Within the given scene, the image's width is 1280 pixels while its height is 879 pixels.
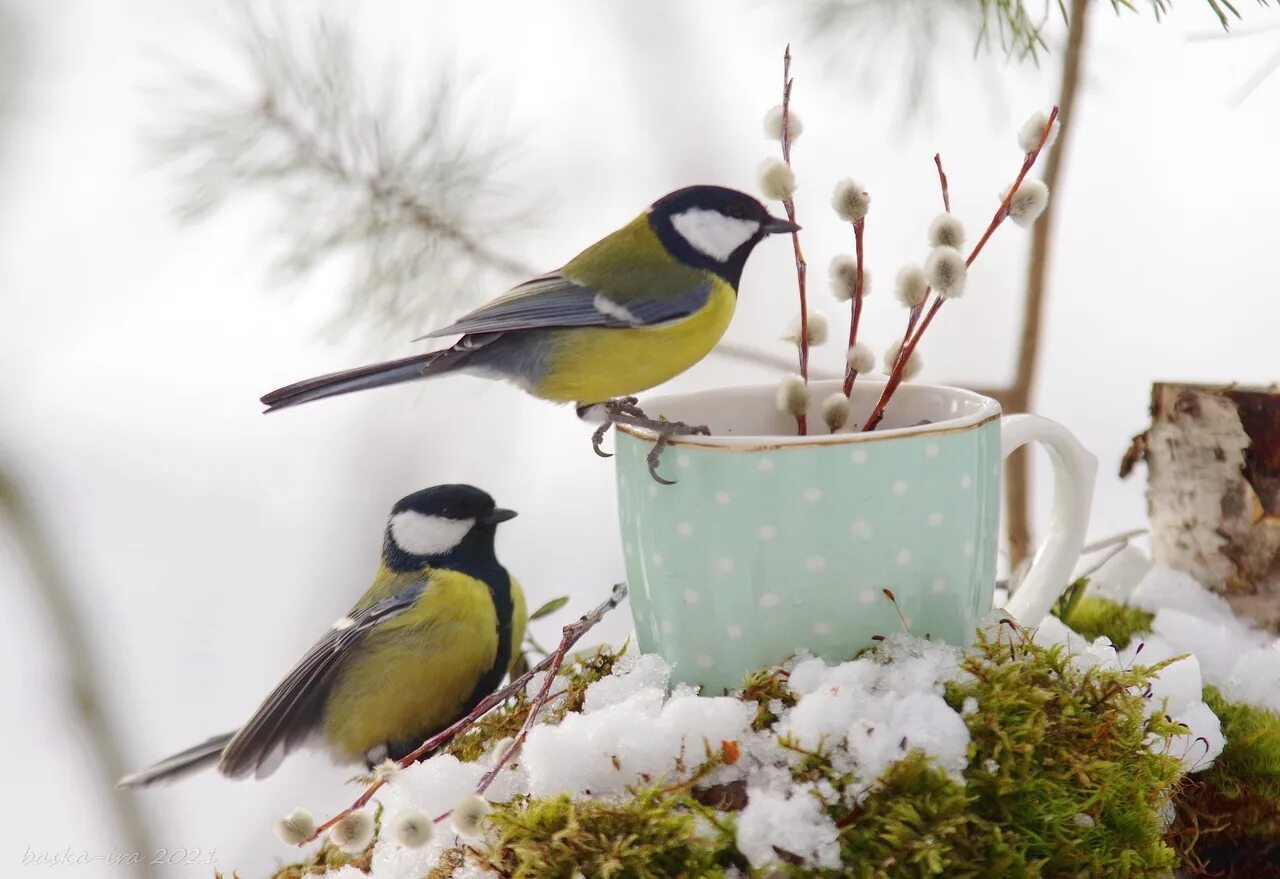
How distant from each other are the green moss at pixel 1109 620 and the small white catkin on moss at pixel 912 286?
319 millimetres

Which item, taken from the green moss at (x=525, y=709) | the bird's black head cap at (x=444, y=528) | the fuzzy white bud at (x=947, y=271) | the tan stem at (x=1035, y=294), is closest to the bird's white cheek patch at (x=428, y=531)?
the bird's black head cap at (x=444, y=528)

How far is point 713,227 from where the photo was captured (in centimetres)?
59

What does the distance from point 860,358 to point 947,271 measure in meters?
0.10

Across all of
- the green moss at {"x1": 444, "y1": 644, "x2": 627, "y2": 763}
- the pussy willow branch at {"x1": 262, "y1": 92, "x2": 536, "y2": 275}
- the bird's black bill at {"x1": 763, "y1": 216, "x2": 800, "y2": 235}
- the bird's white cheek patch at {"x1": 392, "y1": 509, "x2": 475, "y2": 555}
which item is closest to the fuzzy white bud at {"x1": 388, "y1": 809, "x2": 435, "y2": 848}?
the green moss at {"x1": 444, "y1": 644, "x2": 627, "y2": 763}

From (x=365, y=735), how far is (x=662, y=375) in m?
0.27

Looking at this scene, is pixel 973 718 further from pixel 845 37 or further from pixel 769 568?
pixel 845 37

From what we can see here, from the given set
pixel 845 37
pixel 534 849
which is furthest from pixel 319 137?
pixel 534 849

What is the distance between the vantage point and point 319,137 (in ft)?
2.97

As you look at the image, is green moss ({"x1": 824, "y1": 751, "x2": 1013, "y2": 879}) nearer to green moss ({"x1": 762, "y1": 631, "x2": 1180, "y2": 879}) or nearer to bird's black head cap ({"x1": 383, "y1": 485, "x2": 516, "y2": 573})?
green moss ({"x1": 762, "y1": 631, "x2": 1180, "y2": 879})

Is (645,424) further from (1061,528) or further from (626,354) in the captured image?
(1061,528)

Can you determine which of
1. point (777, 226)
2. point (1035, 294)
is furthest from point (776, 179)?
point (1035, 294)

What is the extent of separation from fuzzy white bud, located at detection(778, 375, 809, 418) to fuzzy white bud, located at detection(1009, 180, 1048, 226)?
14 cm

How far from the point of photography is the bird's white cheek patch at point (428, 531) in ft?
2.23

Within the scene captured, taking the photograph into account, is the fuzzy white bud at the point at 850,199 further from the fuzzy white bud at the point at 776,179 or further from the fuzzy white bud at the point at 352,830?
the fuzzy white bud at the point at 352,830
